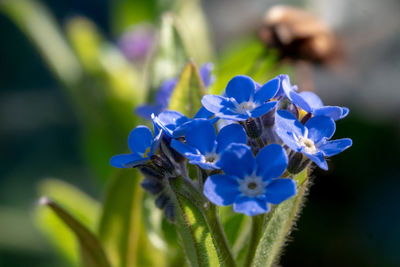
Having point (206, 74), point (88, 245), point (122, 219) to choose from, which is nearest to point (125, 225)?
point (122, 219)

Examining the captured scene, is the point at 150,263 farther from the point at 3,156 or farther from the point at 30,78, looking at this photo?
the point at 30,78

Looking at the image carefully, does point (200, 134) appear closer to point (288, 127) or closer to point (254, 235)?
point (288, 127)

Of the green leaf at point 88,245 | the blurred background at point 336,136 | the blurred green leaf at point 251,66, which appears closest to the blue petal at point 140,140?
the green leaf at point 88,245

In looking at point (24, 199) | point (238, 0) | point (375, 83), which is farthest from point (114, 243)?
point (238, 0)

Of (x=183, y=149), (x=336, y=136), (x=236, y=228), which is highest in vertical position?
(x=183, y=149)

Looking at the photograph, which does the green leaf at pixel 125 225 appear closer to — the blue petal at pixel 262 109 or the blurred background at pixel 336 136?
the blue petal at pixel 262 109
